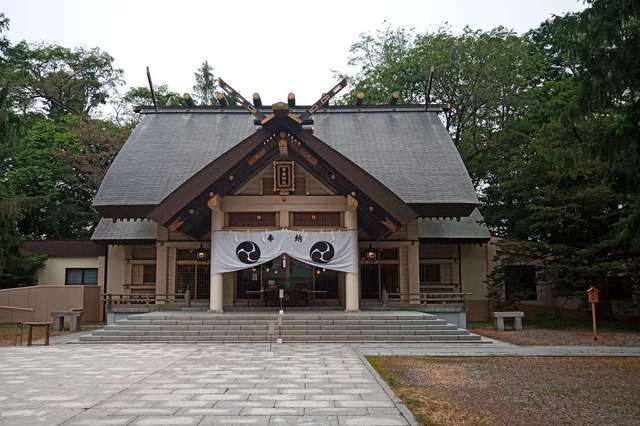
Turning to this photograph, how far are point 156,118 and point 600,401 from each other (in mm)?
23426

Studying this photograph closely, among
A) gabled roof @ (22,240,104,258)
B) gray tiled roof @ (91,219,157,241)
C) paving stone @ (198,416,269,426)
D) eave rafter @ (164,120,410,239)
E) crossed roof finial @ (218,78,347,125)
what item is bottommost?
paving stone @ (198,416,269,426)

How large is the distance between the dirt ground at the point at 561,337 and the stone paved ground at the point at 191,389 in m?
5.77

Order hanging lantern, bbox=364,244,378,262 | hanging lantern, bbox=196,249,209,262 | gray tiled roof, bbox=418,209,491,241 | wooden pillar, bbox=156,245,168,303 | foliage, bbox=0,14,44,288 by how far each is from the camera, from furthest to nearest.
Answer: gray tiled roof, bbox=418,209,491,241 → hanging lantern, bbox=196,249,209,262 → hanging lantern, bbox=364,244,378,262 → wooden pillar, bbox=156,245,168,303 → foliage, bbox=0,14,44,288

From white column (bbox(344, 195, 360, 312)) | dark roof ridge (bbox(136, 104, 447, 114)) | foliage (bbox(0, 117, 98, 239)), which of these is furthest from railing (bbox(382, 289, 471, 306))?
foliage (bbox(0, 117, 98, 239))

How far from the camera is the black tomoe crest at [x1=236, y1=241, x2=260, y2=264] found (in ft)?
57.9

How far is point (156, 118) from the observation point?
2655 cm

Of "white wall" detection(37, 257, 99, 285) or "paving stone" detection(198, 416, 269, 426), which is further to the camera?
"white wall" detection(37, 257, 99, 285)

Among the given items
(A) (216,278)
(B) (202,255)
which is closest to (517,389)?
(A) (216,278)

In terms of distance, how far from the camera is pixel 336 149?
2370 centimetres

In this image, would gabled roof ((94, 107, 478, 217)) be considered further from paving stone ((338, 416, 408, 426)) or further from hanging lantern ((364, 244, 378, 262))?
paving stone ((338, 416, 408, 426))

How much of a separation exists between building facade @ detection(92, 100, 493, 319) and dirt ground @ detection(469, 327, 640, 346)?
7.81ft

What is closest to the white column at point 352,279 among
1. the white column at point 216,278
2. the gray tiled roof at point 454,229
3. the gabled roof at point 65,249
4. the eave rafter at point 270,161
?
the eave rafter at point 270,161

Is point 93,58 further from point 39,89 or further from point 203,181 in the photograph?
point 203,181

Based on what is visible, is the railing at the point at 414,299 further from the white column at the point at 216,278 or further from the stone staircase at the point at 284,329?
the white column at the point at 216,278
